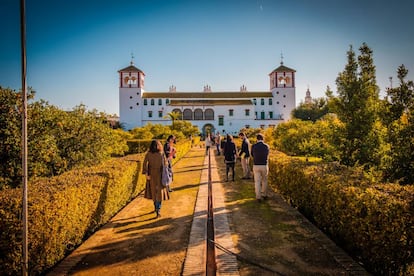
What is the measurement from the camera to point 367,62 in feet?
28.3

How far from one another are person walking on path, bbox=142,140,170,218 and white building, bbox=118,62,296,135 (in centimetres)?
5292

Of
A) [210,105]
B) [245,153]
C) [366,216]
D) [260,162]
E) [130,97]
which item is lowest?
[366,216]

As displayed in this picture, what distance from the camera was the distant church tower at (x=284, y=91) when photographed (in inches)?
2495

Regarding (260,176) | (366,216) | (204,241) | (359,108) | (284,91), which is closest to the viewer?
(366,216)

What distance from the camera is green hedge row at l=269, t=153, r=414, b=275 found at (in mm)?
2879

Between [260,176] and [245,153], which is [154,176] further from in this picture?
[245,153]

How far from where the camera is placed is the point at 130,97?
61188mm

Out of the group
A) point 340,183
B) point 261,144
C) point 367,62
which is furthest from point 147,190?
point 367,62

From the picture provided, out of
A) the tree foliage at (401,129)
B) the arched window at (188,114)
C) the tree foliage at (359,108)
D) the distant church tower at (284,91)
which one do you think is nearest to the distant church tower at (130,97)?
the arched window at (188,114)

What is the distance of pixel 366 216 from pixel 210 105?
57180 millimetres

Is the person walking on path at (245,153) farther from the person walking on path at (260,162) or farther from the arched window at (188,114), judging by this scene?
the arched window at (188,114)

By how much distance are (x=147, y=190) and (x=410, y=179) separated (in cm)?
600

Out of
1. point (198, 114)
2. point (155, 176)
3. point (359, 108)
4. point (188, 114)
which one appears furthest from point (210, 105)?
Answer: point (155, 176)

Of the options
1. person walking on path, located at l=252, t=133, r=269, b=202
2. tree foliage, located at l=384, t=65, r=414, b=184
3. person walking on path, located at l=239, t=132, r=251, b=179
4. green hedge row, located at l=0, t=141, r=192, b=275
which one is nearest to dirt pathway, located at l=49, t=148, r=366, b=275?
green hedge row, located at l=0, t=141, r=192, b=275
